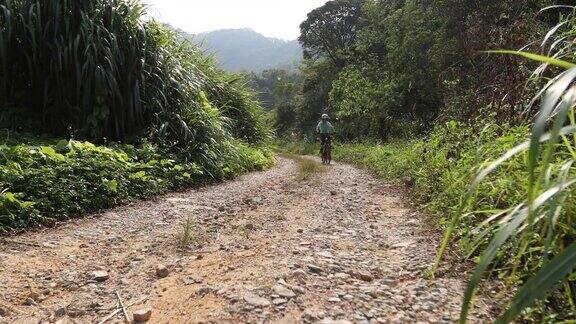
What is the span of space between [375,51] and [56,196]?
18.1m

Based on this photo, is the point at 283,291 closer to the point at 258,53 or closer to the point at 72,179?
the point at 72,179

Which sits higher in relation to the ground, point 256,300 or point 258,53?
point 258,53

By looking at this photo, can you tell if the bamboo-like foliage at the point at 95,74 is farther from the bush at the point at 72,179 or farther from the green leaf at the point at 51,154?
the green leaf at the point at 51,154

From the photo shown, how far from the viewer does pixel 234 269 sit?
251cm

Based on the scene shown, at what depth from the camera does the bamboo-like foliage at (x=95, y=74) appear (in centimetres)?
596

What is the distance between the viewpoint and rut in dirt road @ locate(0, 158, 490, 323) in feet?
6.50

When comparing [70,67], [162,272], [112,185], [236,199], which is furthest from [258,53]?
[162,272]

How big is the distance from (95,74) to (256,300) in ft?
16.3

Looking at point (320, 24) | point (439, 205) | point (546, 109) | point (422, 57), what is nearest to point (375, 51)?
point (422, 57)

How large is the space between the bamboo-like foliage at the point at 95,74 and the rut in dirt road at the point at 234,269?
92.3 inches

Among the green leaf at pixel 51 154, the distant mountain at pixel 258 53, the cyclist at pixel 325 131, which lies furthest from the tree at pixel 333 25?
the distant mountain at pixel 258 53

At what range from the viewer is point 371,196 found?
5508mm

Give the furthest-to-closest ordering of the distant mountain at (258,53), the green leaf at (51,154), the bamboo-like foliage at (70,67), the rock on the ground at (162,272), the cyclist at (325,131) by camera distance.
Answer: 1. the distant mountain at (258,53)
2. the cyclist at (325,131)
3. the bamboo-like foliage at (70,67)
4. the green leaf at (51,154)
5. the rock on the ground at (162,272)

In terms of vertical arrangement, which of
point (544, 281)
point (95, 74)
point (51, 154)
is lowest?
point (51, 154)
